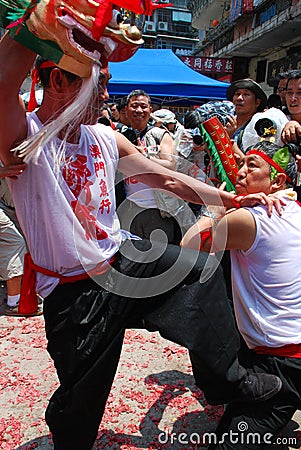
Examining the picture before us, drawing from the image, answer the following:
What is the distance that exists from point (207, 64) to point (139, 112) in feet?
46.7

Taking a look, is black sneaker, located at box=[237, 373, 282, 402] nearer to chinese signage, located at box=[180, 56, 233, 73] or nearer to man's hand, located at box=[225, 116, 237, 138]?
man's hand, located at box=[225, 116, 237, 138]

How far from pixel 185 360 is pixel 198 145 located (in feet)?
5.69

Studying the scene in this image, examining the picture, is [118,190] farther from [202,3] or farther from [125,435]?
[202,3]

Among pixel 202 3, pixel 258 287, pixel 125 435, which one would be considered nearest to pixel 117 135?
pixel 258 287

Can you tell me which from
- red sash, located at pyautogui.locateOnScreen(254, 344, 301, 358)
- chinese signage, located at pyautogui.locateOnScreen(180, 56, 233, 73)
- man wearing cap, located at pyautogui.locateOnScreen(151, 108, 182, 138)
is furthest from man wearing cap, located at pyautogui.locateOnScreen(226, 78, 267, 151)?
chinese signage, located at pyautogui.locateOnScreen(180, 56, 233, 73)

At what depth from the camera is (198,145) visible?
3484 millimetres

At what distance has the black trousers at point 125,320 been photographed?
5.03ft

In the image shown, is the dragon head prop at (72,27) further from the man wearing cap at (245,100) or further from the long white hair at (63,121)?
the man wearing cap at (245,100)

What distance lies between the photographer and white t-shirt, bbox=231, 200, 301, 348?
180 cm

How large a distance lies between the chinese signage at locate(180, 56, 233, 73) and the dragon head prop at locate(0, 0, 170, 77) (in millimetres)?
16586

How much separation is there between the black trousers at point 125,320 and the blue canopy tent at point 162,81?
6.45m

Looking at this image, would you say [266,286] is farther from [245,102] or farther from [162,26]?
[162,26]

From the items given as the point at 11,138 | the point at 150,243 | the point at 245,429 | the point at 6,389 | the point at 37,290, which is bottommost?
the point at 6,389

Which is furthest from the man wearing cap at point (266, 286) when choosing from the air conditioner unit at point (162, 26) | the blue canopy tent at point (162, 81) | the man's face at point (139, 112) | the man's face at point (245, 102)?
the air conditioner unit at point (162, 26)
